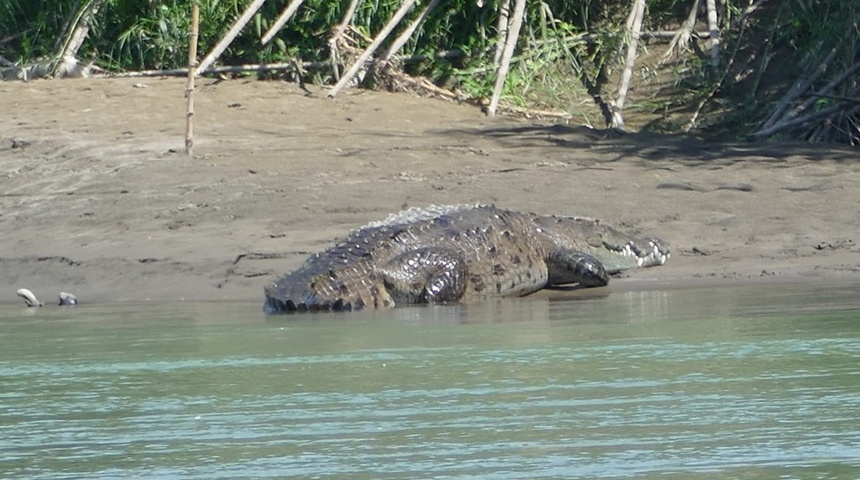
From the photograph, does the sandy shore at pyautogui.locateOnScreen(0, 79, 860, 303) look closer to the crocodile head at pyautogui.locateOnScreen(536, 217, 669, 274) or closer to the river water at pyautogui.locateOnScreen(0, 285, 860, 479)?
the crocodile head at pyautogui.locateOnScreen(536, 217, 669, 274)

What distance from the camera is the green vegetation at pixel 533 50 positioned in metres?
14.0

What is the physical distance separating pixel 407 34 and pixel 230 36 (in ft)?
5.12

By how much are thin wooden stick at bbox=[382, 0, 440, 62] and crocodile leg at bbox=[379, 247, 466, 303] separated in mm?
6066

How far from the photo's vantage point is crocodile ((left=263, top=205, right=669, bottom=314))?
25.1ft

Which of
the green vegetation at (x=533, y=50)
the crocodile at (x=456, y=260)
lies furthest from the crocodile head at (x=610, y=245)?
the green vegetation at (x=533, y=50)

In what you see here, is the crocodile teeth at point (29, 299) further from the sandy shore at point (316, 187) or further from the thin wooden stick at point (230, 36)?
the thin wooden stick at point (230, 36)

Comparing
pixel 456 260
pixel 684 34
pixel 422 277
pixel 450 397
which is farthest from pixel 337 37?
pixel 450 397

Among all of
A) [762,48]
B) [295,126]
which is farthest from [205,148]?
[762,48]

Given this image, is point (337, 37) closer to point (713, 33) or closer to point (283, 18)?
point (283, 18)

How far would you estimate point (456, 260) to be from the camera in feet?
26.7

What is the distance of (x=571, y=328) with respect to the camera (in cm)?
603

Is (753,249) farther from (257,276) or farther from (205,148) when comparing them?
(205,148)

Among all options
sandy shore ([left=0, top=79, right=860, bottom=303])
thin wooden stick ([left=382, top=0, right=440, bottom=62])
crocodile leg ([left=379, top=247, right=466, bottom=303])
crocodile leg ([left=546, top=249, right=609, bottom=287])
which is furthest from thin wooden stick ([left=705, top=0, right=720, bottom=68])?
crocodile leg ([left=379, top=247, right=466, bottom=303])

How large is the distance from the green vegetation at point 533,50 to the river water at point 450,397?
7503 mm
